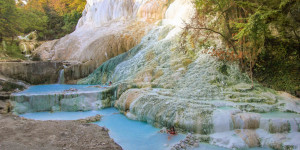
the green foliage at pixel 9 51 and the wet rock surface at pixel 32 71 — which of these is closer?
the wet rock surface at pixel 32 71

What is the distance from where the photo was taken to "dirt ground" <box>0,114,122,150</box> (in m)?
4.22

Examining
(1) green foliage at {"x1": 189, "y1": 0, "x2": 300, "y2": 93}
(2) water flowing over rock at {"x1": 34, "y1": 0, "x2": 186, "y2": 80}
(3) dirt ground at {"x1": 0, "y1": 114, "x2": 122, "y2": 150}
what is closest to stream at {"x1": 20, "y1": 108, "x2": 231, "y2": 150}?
(3) dirt ground at {"x1": 0, "y1": 114, "x2": 122, "y2": 150}

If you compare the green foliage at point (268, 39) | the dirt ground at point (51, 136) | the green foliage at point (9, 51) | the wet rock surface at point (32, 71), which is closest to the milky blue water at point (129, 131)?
the dirt ground at point (51, 136)

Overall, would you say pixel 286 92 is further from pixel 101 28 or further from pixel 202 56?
pixel 101 28

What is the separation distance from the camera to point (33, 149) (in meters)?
3.99

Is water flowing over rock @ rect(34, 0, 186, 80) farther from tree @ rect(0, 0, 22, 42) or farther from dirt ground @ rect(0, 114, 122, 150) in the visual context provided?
dirt ground @ rect(0, 114, 122, 150)

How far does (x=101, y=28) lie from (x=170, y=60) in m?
10.6

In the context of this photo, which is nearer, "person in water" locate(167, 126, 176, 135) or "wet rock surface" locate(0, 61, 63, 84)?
"person in water" locate(167, 126, 176, 135)

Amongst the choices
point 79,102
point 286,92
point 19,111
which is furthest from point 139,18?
point 286,92

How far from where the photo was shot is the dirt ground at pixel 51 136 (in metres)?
4.22

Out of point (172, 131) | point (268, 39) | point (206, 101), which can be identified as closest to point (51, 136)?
point (172, 131)

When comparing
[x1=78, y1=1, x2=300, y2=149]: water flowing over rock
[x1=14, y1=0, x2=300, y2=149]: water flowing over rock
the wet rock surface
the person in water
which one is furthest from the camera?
the wet rock surface

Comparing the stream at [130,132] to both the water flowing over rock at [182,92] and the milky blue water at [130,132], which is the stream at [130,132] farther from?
the water flowing over rock at [182,92]

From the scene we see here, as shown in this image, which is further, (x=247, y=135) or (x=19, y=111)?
(x=19, y=111)
